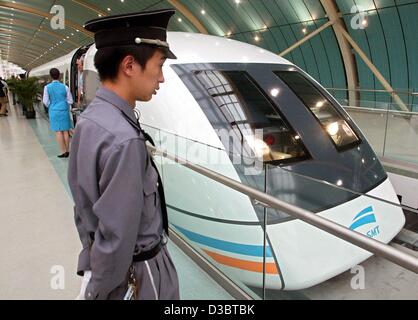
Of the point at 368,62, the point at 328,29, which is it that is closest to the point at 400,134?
the point at 368,62

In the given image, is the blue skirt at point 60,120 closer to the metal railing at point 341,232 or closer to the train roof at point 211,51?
the train roof at point 211,51

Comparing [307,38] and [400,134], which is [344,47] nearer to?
[307,38]

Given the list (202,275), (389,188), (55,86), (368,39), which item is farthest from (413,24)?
(202,275)

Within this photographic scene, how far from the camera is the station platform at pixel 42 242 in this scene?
234 centimetres

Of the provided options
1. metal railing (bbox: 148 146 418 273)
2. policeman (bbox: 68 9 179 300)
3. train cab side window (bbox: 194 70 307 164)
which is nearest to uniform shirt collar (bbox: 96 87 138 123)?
policeman (bbox: 68 9 179 300)

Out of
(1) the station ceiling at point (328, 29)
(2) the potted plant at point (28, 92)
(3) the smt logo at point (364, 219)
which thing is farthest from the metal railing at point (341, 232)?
(2) the potted plant at point (28, 92)

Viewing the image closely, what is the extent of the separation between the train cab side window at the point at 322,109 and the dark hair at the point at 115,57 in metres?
2.68

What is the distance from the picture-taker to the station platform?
234cm

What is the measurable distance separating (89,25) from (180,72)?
90.7 inches

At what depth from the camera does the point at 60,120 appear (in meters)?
5.60

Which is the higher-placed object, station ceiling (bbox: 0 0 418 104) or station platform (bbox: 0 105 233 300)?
station ceiling (bbox: 0 0 418 104)

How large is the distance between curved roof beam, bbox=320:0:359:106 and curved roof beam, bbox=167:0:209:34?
10655 mm

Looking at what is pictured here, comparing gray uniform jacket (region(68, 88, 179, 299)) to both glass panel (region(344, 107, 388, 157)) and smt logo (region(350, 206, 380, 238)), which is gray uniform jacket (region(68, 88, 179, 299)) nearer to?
smt logo (region(350, 206, 380, 238))

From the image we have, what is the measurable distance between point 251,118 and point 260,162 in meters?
0.78
